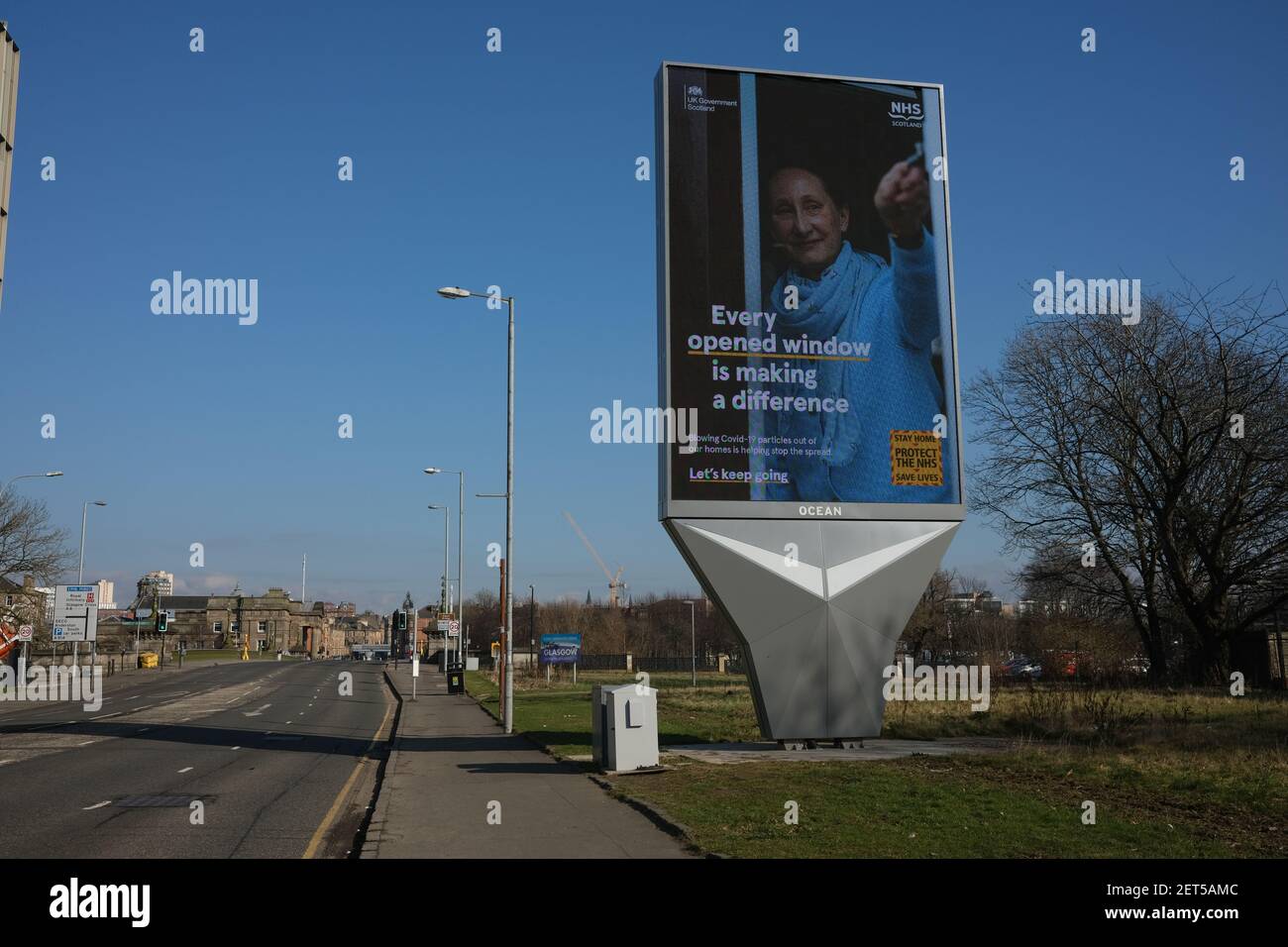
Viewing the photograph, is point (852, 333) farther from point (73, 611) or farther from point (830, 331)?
point (73, 611)

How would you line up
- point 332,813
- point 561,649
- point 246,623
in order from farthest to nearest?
point 246,623 < point 561,649 < point 332,813

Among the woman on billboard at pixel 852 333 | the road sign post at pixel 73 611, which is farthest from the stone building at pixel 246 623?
the woman on billboard at pixel 852 333

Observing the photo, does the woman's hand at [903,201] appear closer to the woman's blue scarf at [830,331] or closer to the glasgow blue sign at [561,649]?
the woman's blue scarf at [830,331]

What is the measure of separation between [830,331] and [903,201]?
3.64 meters

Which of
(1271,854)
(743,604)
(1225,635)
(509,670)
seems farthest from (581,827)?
(1225,635)

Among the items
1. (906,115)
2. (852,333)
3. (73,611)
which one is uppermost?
(906,115)

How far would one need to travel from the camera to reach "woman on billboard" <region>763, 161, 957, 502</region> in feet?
71.1

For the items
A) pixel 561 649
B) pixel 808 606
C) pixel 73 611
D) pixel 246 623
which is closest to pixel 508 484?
pixel 808 606

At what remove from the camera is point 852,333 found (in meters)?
22.0

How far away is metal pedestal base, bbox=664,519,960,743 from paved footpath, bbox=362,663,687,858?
4.76m

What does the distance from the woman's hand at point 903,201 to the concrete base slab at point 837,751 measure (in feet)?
34.9

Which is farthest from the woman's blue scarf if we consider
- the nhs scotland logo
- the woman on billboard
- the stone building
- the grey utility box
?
the stone building

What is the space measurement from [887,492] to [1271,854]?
42.2ft

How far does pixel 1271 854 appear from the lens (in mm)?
9453
